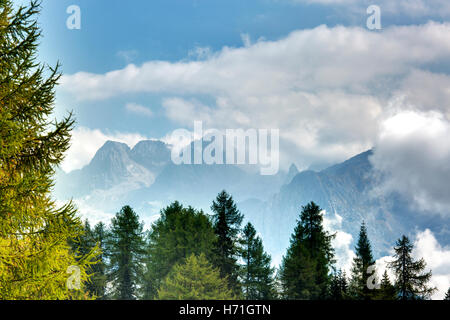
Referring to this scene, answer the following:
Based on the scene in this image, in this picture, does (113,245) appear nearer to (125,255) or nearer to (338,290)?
(125,255)

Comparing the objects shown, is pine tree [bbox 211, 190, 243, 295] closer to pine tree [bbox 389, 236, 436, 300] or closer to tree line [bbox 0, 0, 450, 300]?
tree line [bbox 0, 0, 450, 300]

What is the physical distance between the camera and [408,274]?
34.1 m

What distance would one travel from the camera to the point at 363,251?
48812mm

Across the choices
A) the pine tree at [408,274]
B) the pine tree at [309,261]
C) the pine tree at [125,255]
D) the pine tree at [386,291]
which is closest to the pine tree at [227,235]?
the pine tree at [309,261]

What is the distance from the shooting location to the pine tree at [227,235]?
3669 cm

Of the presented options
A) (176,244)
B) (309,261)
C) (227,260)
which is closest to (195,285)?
(227,260)

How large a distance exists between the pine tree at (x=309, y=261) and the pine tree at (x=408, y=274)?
7.04m

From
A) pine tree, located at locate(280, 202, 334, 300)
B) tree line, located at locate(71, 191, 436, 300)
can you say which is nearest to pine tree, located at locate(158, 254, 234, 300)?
tree line, located at locate(71, 191, 436, 300)

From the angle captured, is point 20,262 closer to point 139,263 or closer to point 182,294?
point 182,294

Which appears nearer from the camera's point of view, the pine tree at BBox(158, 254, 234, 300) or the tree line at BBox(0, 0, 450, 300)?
the tree line at BBox(0, 0, 450, 300)

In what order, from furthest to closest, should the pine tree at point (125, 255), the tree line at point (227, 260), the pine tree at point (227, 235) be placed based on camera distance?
the pine tree at point (125, 255), the pine tree at point (227, 235), the tree line at point (227, 260)

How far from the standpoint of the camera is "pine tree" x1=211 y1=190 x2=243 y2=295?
120ft

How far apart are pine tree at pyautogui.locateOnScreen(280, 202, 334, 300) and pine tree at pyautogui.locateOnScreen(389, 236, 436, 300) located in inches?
277

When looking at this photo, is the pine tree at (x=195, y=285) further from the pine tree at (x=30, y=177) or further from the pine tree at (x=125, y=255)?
the pine tree at (x=30, y=177)
